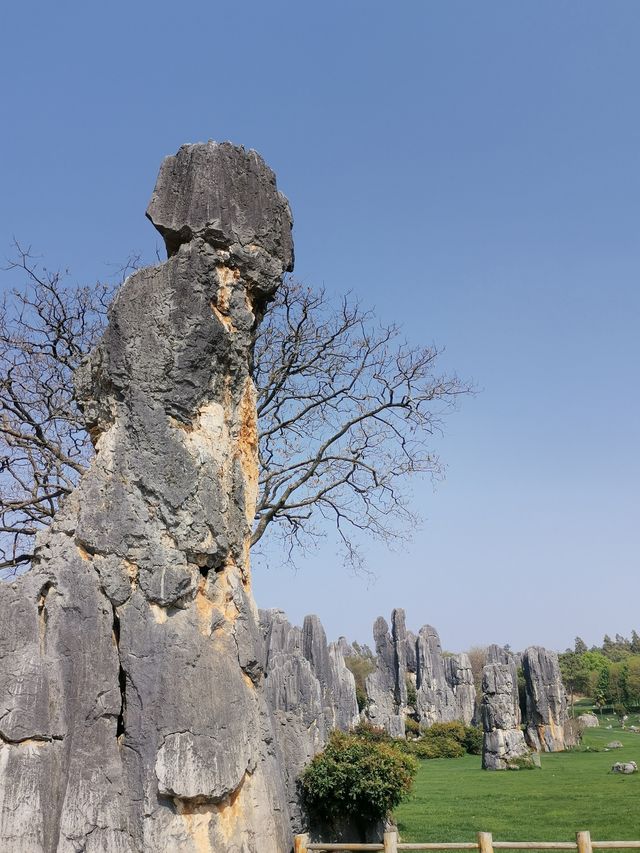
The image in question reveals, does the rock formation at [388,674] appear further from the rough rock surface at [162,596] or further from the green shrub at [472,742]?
the rough rock surface at [162,596]

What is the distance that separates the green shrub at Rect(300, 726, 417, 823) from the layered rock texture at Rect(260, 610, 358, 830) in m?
0.32

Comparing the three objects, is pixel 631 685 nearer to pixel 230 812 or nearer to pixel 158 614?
pixel 230 812

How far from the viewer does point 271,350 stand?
15.5 metres

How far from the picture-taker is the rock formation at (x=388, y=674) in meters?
44.4

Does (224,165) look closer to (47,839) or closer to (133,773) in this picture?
(133,773)

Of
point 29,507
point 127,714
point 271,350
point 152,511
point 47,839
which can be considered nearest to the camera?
point 47,839

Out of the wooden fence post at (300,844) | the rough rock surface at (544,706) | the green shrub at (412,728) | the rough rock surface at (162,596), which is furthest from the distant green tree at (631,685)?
the rough rock surface at (162,596)

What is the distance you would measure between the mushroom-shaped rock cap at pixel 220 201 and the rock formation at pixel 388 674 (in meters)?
37.0

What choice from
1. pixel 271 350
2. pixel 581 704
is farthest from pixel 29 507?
pixel 581 704

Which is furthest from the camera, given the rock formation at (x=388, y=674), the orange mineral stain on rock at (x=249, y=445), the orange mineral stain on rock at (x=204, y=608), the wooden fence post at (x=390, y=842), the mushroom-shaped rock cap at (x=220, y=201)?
the rock formation at (x=388, y=674)

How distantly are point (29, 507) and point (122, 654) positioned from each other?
9.37m

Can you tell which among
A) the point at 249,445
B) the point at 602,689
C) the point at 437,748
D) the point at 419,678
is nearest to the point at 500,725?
the point at 437,748

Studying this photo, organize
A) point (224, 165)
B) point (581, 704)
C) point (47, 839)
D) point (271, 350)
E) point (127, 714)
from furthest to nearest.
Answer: point (581, 704), point (271, 350), point (224, 165), point (127, 714), point (47, 839)

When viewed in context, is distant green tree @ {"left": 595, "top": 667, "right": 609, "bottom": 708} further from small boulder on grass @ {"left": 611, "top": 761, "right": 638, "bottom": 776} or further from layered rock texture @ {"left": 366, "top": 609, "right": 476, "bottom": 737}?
small boulder on grass @ {"left": 611, "top": 761, "right": 638, "bottom": 776}
